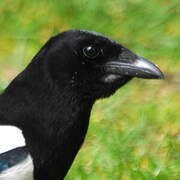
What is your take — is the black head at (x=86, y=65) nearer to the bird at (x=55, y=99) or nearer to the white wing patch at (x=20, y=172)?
the bird at (x=55, y=99)

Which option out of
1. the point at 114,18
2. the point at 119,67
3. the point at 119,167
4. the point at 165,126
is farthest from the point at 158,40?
the point at 119,67

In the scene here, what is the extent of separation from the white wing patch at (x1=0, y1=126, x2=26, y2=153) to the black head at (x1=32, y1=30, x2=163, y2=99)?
0.89 feet

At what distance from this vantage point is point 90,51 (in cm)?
469

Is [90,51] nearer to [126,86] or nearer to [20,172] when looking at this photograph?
[20,172]

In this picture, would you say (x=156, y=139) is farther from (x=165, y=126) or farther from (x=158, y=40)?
(x=158, y=40)

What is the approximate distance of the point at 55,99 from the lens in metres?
4.66

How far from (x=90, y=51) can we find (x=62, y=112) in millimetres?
278

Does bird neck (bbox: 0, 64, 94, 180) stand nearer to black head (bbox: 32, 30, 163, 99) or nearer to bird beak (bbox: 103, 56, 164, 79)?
black head (bbox: 32, 30, 163, 99)

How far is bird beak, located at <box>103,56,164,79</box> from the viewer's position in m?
4.76

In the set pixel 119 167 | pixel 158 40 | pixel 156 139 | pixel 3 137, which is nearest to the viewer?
pixel 3 137

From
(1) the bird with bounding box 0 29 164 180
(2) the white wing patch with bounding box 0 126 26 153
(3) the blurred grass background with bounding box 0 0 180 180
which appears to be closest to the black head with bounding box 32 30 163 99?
(1) the bird with bounding box 0 29 164 180

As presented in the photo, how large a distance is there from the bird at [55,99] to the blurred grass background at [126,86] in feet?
2.47

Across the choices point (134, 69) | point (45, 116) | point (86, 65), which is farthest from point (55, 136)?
point (134, 69)

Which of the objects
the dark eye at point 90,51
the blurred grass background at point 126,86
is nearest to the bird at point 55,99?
the dark eye at point 90,51
